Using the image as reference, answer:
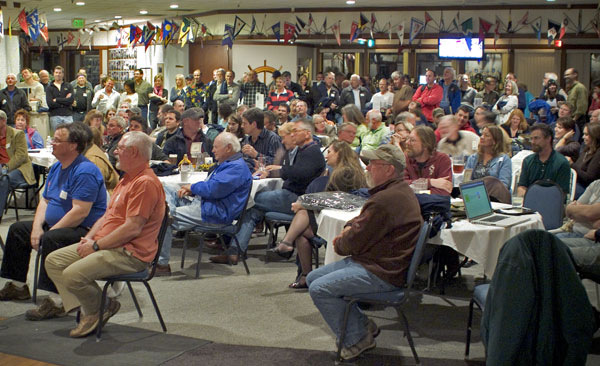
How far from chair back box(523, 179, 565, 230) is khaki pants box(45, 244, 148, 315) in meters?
2.94

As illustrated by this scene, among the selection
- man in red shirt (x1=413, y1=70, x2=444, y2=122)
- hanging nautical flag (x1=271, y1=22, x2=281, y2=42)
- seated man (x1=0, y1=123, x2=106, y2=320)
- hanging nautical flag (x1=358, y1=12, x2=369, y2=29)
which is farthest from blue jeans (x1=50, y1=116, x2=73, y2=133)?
seated man (x1=0, y1=123, x2=106, y2=320)

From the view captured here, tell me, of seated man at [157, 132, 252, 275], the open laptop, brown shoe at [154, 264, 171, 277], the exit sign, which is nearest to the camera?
the open laptop

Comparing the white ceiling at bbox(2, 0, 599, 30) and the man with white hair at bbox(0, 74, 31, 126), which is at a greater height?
the white ceiling at bbox(2, 0, 599, 30)

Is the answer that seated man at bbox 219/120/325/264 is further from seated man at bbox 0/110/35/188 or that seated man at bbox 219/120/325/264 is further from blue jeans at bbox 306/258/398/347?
seated man at bbox 0/110/35/188

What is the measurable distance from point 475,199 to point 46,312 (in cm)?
286

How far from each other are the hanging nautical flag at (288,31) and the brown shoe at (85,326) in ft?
44.2

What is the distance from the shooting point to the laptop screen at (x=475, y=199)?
15.7ft

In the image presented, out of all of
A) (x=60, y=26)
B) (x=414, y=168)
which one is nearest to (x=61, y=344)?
(x=414, y=168)

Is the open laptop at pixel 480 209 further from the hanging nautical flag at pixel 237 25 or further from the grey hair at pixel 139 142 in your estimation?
the hanging nautical flag at pixel 237 25

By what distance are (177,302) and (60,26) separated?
814 inches

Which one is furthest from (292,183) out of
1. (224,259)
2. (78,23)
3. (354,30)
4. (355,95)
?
(78,23)

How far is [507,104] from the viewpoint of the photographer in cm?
1195

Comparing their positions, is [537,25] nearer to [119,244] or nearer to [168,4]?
[168,4]

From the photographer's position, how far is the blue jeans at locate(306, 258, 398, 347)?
4.04 m
